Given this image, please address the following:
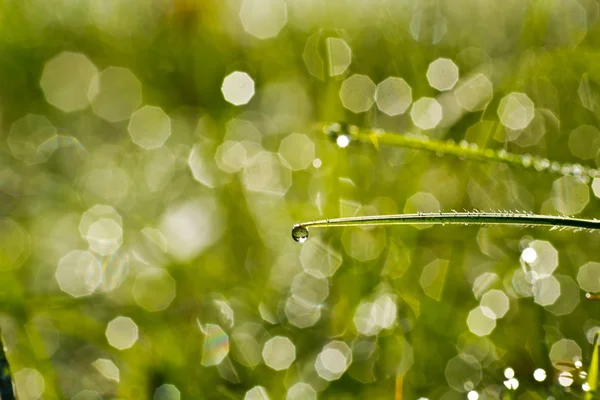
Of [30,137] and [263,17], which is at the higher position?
[263,17]

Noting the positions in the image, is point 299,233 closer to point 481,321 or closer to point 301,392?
point 301,392

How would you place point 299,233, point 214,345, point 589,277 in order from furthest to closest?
point 589,277
point 214,345
point 299,233

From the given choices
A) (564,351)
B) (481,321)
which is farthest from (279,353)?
(564,351)

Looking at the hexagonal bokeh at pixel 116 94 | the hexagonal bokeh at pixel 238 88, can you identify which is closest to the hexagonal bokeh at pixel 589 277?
the hexagonal bokeh at pixel 238 88

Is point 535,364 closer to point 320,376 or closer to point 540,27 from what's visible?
point 320,376

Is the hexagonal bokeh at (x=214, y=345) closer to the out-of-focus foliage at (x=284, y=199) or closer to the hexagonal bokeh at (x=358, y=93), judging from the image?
the out-of-focus foliage at (x=284, y=199)
